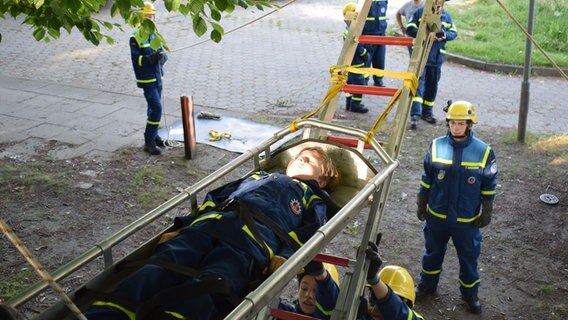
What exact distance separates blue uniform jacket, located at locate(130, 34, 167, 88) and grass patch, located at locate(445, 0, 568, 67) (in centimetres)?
695

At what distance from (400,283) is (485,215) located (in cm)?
104

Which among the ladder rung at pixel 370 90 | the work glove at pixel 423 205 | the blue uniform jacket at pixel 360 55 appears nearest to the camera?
the ladder rung at pixel 370 90

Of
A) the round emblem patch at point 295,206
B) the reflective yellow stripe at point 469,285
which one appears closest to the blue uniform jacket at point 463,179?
the reflective yellow stripe at point 469,285

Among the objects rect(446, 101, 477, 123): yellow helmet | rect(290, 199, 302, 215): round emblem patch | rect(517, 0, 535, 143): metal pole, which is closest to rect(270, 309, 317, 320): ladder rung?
rect(290, 199, 302, 215): round emblem patch

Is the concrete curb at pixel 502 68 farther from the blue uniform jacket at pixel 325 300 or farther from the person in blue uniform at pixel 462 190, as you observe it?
the blue uniform jacket at pixel 325 300

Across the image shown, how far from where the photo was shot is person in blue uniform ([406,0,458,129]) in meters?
8.29

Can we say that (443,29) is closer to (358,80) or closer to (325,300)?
(358,80)

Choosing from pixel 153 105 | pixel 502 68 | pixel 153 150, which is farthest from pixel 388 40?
pixel 502 68

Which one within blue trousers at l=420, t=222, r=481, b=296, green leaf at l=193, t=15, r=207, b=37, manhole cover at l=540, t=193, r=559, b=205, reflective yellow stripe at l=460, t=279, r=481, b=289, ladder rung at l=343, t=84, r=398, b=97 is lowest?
manhole cover at l=540, t=193, r=559, b=205

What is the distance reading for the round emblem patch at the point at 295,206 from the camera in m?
3.56

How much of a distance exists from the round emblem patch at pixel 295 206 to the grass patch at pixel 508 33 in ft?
30.0

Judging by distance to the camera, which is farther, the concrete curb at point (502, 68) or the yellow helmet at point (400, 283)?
the concrete curb at point (502, 68)

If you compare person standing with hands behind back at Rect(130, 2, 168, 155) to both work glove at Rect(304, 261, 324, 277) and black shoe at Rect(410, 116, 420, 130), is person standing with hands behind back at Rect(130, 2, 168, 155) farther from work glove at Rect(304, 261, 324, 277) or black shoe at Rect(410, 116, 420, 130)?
work glove at Rect(304, 261, 324, 277)

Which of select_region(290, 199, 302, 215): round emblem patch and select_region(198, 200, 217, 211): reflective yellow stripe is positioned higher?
select_region(198, 200, 217, 211): reflective yellow stripe
